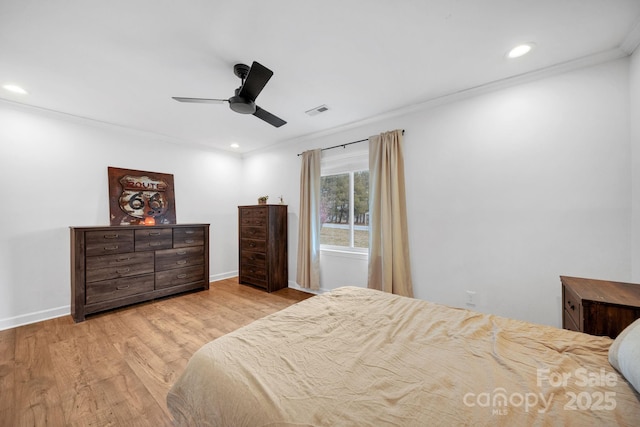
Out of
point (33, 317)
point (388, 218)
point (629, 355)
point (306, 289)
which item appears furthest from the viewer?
point (306, 289)

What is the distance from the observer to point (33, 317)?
283cm

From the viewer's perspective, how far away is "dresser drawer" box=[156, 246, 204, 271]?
350 cm

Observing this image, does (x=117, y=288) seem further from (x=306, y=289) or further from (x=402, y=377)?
(x=402, y=377)

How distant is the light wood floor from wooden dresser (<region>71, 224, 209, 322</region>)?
207 millimetres

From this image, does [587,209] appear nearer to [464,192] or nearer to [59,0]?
[464,192]

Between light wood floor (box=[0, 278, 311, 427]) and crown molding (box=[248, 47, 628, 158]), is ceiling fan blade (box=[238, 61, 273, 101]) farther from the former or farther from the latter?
light wood floor (box=[0, 278, 311, 427])

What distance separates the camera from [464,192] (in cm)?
258

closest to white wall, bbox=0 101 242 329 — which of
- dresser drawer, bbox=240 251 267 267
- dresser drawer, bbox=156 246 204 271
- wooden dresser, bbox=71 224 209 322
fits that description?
wooden dresser, bbox=71 224 209 322

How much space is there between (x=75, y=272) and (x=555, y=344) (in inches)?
175

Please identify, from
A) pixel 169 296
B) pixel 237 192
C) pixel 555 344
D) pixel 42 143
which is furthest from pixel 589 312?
pixel 42 143

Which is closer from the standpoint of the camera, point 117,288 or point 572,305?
point 572,305

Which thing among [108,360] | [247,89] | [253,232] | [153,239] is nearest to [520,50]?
[247,89]

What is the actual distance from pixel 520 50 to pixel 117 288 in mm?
5098

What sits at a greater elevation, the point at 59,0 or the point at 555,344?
the point at 59,0
